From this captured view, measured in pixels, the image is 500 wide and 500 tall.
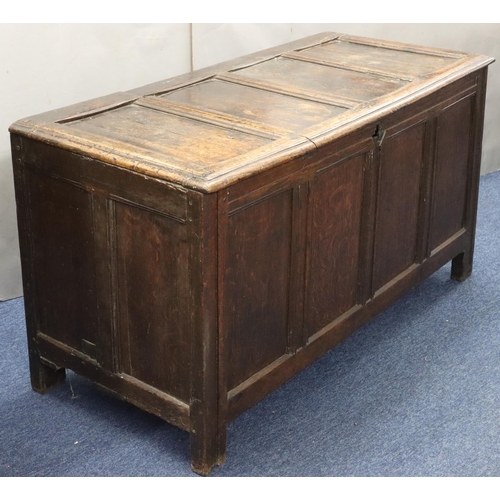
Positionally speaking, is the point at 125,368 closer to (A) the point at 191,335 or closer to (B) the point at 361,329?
(A) the point at 191,335

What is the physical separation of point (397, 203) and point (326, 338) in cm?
54

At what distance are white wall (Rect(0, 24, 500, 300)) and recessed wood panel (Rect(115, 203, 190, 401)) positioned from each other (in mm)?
1026

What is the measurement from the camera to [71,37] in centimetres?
348

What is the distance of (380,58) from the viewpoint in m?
3.58

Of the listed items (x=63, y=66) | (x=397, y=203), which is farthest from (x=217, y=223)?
(x=63, y=66)

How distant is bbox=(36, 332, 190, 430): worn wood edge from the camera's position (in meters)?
2.74

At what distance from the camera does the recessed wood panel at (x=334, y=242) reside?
2877mm

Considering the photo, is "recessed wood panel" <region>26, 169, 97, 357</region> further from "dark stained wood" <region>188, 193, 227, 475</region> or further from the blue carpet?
"dark stained wood" <region>188, 193, 227, 475</region>

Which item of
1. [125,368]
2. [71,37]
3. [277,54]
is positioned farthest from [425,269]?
[71,37]

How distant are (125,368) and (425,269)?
1.32 meters

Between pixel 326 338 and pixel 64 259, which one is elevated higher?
pixel 64 259

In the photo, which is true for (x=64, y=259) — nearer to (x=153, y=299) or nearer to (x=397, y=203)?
(x=153, y=299)

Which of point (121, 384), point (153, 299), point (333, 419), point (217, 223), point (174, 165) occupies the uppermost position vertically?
point (174, 165)

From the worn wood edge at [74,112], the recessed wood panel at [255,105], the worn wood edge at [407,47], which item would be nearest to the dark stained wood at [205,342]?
the recessed wood panel at [255,105]
